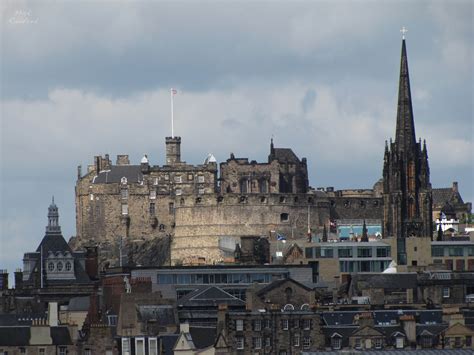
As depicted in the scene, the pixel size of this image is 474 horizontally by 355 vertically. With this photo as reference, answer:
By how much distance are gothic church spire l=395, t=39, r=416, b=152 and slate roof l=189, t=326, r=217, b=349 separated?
77314mm

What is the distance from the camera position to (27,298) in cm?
14000

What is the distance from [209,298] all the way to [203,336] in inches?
587

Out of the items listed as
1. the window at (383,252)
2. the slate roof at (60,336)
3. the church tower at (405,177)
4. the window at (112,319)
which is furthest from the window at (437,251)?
the slate roof at (60,336)

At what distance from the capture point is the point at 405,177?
18588 centimetres

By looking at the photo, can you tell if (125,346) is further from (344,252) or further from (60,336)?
(344,252)

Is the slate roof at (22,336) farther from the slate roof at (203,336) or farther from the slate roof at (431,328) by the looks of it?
the slate roof at (431,328)

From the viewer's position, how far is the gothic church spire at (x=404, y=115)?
615 ft

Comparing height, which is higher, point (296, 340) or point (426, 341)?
point (296, 340)

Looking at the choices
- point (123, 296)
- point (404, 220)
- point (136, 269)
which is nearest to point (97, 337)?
point (123, 296)

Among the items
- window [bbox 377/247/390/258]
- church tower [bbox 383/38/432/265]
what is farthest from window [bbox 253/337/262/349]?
church tower [bbox 383/38/432/265]

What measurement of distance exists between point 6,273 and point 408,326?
130 feet

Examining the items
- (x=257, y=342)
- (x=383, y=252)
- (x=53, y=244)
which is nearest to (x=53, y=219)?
(x=53, y=244)

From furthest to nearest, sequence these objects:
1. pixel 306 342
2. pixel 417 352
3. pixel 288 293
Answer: pixel 288 293, pixel 306 342, pixel 417 352

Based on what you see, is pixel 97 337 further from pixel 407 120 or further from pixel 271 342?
pixel 407 120
